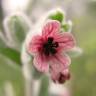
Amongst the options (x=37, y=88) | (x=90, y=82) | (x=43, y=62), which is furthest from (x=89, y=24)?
(x=43, y=62)

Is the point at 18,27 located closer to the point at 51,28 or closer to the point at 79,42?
the point at 51,28

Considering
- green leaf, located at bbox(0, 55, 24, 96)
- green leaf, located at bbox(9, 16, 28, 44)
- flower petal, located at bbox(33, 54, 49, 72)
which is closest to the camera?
flower petal, located at bbox(33, 54, 49, 72)

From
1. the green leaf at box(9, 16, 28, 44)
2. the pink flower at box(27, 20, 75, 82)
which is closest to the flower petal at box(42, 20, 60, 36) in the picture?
the pink flower at box(27, 20, 75, 82)

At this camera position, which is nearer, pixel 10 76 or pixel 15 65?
pixel 15 65

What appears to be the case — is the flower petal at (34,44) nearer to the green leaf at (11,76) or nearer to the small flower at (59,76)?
the small flower at (59,76)

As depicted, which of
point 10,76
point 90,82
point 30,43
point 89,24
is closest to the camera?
point 30,43

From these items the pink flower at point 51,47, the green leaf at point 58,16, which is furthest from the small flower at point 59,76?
the green leaf at point 58,16

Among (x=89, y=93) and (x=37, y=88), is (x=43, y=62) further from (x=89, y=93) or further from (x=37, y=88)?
(x=89, y=93)

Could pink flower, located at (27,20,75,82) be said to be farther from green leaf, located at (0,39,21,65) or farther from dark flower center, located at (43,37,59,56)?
green leaf, located at (0,39,21,65)

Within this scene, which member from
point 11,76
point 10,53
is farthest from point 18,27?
point 11,76
